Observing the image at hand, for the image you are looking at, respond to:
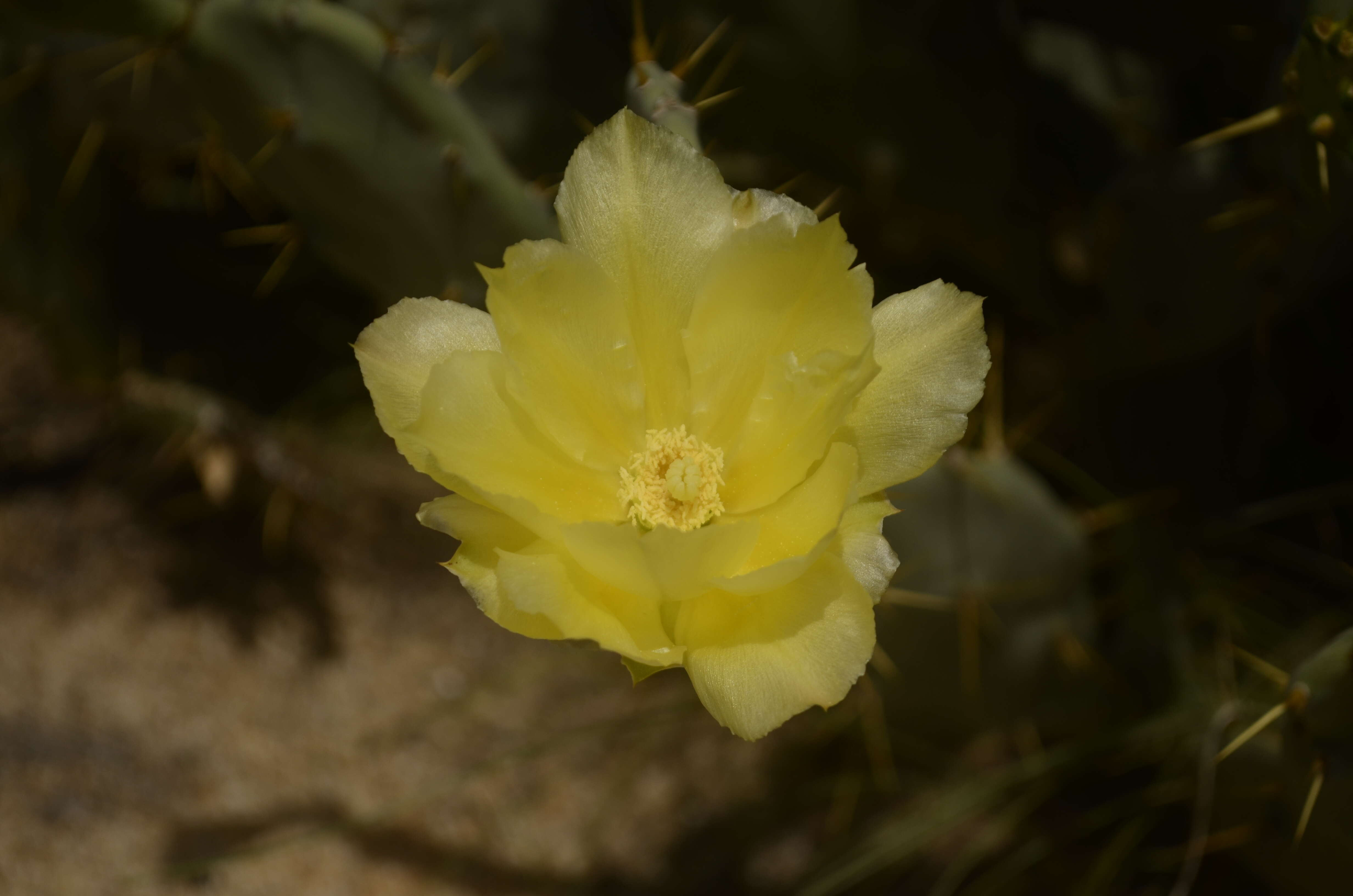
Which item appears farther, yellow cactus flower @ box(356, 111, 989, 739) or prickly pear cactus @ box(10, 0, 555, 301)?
prickly pear cactus @ box(10, 0, 555, 301)

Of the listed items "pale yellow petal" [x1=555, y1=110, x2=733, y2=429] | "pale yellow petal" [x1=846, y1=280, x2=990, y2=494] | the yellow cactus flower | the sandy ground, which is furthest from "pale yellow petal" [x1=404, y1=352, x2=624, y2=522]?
the sandy ground

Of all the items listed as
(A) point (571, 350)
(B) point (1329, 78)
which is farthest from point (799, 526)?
(B) point (1329, 78)

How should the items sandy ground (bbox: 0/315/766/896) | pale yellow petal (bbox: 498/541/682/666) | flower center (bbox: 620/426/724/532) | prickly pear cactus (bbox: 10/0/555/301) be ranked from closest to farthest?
1. pale yellow petal (bbox: 498/541/682/666)
2. flower center (bbox: 620/426/724/532)
3. prickly pear cactus (bbox: 10/0/555/301)
4. sandy ground (bbox: 0/315/766/896)

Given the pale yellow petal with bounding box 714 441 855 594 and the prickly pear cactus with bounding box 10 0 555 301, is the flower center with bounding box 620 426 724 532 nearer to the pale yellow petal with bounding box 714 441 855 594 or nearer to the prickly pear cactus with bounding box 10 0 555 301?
the pale yellow petal with bounding box 714 441 855 594

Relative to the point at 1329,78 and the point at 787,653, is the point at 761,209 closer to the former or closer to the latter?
the point at 787,653

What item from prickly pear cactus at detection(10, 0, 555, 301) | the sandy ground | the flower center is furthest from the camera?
the sandy ground

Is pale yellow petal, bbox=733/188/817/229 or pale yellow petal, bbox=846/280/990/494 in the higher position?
pale yellow petal, bbox=733/188/817/229

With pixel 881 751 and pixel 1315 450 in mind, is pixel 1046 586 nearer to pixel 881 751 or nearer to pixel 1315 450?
pixel 881 751

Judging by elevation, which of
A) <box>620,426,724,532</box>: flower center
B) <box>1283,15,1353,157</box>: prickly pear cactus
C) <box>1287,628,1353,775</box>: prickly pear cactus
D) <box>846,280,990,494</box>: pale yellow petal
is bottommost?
<box>1287,628,1353,775</box>: prickly pear cactus
